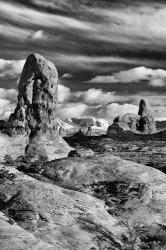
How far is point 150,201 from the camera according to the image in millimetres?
31234

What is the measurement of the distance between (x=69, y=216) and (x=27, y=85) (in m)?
94.5

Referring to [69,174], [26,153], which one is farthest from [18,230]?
[26,153]

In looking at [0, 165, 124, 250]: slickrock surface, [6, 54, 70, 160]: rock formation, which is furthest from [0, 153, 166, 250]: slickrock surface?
[6, 54, 70, 160]: rock formation

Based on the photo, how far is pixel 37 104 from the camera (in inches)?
4624

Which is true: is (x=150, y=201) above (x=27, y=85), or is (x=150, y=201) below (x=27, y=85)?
below

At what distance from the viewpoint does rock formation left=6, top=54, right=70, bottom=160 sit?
113312mm

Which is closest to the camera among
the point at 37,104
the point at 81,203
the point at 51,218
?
the point at 51,218

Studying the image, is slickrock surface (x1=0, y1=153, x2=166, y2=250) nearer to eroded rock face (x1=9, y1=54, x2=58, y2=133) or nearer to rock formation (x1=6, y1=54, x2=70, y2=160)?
rock formation (x1=6, y1=54, x2=70, y2=160)

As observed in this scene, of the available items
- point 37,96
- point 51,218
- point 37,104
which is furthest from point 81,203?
point 37,96

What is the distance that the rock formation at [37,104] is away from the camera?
4461 inches

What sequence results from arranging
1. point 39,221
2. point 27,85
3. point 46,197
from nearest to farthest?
point 39,221 → point 46,197 → point 27,85

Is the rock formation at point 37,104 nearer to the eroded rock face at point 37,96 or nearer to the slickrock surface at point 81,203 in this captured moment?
the eroded rock face at point 37,96

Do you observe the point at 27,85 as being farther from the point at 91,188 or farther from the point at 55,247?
the point at 55,247

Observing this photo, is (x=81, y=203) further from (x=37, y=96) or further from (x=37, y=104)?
(x=37, y=96)
